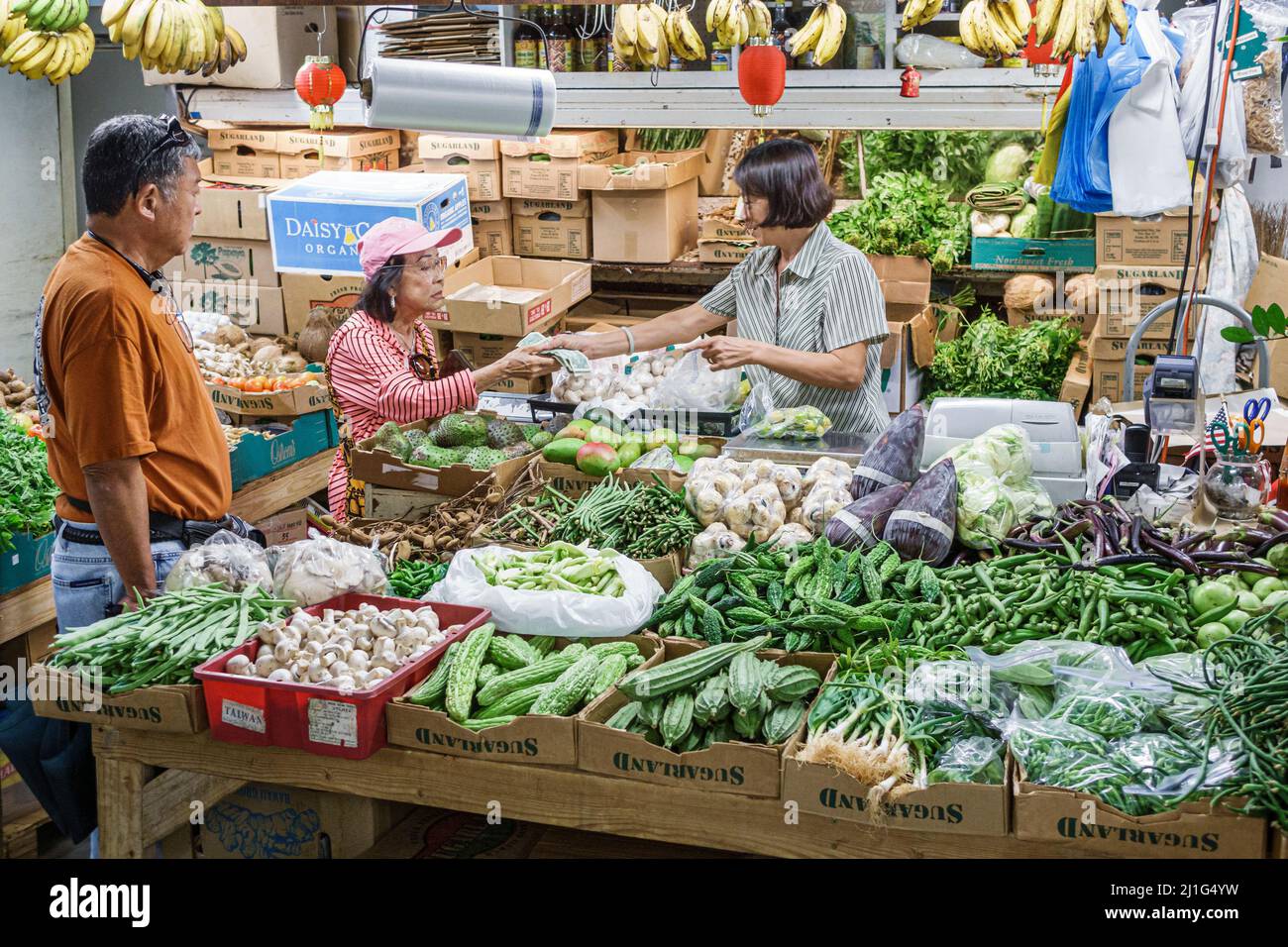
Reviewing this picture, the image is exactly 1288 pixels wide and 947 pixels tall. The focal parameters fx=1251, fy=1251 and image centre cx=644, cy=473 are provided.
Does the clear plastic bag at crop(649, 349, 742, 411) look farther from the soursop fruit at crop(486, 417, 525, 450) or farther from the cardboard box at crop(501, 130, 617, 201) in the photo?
the cardboard box at crop(501, 130, 617, 201)

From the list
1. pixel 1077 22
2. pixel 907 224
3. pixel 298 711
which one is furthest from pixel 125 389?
pixel 907 224

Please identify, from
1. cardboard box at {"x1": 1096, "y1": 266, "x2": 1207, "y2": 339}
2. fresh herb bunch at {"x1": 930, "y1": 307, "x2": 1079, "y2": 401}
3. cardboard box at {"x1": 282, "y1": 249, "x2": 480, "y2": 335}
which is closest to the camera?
cardboard box at {"x1": 1096, "y1": 266, "x2": 1207, "y2": 339}

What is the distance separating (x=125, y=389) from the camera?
10.5ft

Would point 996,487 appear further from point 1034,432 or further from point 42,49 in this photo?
point 42,49

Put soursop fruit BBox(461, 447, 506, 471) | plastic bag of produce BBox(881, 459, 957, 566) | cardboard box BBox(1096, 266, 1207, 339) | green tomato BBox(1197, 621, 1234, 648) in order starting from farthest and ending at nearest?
cardboard box BBox(1096, 266, 1207, 339) < soursop fruit BBox(461, 447, 506, 471) < plastic bag of produce BBox(881, 459, 957, 566) < green tomato BBox(1197, 621, 1234, 648)

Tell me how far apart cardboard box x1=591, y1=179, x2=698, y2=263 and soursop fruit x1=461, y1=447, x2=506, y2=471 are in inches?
118

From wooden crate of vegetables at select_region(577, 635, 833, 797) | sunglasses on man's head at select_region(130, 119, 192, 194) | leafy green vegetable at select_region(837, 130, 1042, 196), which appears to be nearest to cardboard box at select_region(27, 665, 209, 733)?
wooden crate of vegetables at select_region(577, 635, 833, 797)

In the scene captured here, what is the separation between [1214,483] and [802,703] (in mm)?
1529

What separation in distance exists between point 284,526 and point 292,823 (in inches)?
107

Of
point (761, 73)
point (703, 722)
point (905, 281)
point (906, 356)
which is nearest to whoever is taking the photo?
point (703, 722)

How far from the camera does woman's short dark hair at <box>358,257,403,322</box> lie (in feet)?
A: 15.3

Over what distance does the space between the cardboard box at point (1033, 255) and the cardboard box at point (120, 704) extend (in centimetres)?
520
